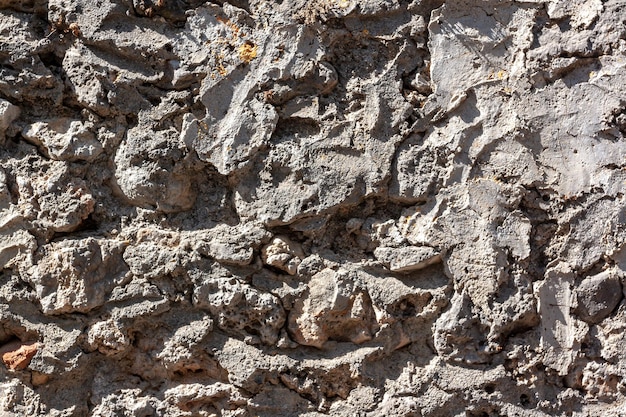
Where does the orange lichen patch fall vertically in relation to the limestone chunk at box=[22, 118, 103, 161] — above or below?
below

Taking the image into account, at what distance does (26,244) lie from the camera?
1858mm

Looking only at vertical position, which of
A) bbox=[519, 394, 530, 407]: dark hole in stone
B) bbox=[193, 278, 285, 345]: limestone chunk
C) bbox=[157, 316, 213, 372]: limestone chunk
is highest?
bbox=[193, 278, 285, 345]: limestone chunk

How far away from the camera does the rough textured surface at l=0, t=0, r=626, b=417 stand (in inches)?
68.6

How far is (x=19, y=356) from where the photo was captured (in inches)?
72.6

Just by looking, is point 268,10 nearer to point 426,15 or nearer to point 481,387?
point 426,15

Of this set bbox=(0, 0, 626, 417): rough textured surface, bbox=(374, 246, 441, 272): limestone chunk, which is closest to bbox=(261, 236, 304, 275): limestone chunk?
bbox=(0, 0, 626, 417): rough textured surface

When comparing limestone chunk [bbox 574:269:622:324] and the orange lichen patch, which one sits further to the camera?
the orange lichen patch

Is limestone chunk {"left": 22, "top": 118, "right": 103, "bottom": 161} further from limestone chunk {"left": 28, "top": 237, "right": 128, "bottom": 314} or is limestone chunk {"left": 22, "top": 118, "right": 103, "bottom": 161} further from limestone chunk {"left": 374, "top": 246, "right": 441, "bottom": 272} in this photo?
limestone chunk {"left": 374, "top": 246, "right": 441, "bottom": 272}

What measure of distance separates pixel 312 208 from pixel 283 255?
0.43ft

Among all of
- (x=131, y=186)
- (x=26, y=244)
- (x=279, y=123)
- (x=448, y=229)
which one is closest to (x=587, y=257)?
(x=448, y=229)

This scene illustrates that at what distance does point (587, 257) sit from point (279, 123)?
783mm

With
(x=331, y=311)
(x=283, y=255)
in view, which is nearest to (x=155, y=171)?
(x=283, y=255)

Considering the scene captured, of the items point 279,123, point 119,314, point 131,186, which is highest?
point 279,123

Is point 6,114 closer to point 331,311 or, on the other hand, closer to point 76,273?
point 76,273
